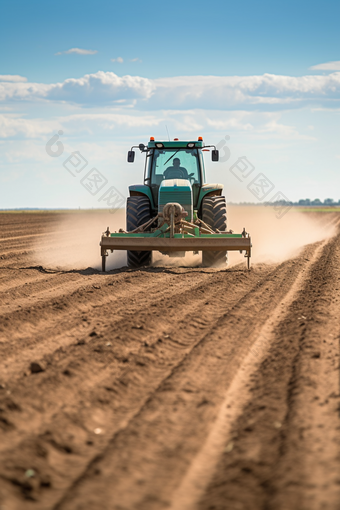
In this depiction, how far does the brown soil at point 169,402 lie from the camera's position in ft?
10.1

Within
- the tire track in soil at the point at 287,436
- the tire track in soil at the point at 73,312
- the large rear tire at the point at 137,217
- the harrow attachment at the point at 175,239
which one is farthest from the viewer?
the large rear tire at the point at 137,217

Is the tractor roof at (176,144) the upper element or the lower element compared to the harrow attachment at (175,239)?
upper

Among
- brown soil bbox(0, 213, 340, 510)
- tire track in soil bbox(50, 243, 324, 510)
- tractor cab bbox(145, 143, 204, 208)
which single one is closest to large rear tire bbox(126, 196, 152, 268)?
tractor cab bbox(145, 143, 204, 208)

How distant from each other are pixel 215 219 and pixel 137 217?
1.69m

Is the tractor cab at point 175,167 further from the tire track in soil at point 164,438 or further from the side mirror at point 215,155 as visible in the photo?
the tire track in soil at point 164,438

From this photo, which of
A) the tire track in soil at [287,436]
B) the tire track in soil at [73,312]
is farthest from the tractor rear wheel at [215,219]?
the tire track in soil at [287,436]

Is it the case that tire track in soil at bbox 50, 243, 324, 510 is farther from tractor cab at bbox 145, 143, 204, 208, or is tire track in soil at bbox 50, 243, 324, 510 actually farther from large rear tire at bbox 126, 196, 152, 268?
tractor cab at bbox 145, 143, 204, 208

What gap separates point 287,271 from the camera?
11.6 metres

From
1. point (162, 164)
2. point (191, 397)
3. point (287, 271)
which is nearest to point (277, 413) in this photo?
point (191, 397)

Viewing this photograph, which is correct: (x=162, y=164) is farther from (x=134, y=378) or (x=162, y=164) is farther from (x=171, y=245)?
(x=134, y=378)

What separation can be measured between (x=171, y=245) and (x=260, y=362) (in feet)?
18.4

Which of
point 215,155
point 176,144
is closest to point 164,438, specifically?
point 215,155

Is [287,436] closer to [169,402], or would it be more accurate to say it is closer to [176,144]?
[169,402]

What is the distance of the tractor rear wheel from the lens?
12.1 metres
